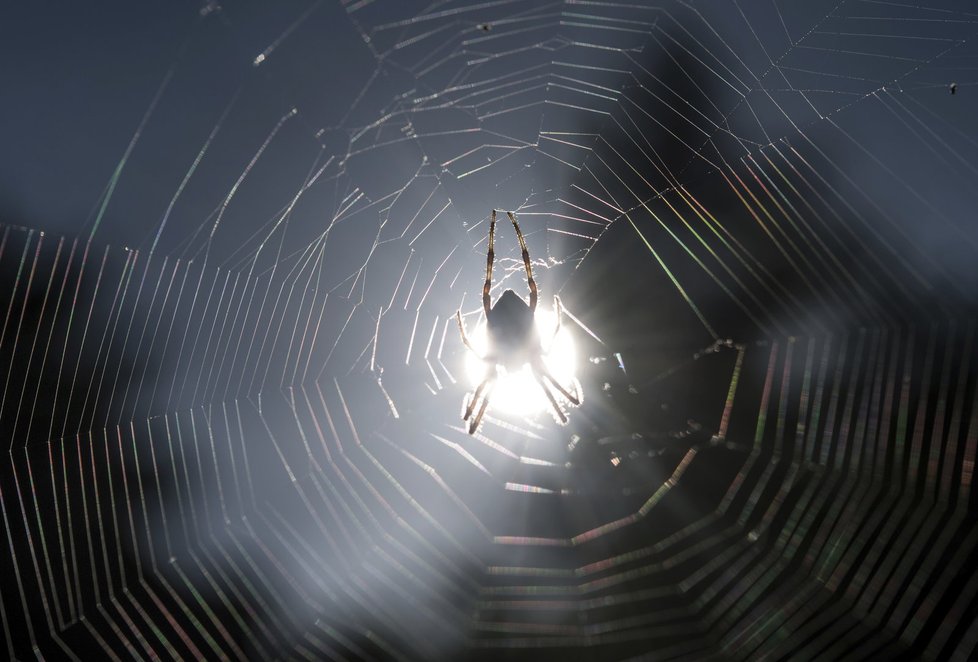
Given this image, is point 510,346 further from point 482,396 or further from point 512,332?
point 482,396

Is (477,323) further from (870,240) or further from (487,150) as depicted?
(870,240)

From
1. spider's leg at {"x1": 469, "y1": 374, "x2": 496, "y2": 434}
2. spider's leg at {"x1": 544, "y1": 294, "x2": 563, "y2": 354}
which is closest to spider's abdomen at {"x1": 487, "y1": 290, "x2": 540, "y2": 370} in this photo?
spider's leg at {"x1": 544, "y1": 294, "x2": 563, "y2": 354}

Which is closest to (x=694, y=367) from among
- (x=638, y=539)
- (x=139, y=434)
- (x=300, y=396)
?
(x=638, y=539)

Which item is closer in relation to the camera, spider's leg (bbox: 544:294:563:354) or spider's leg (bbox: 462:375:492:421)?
spider's leg (bbox: 544:294:563:354)

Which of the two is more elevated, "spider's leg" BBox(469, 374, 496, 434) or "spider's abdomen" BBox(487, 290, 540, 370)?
"spider's abdomen" BBox(487, 290, 540, 370)

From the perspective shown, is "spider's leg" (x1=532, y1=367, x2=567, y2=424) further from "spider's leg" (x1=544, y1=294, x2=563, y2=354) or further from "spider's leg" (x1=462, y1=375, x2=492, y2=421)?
"spider's leg" (x1=462, y1=375, x2=492, y2=421)

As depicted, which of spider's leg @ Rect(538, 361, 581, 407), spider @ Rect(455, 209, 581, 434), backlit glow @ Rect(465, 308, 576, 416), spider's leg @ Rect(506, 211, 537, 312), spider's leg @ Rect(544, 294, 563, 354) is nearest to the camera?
spider's leg @ Rect(506, 211, 537, 312)

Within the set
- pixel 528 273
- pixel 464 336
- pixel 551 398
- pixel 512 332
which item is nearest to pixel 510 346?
pixel 512 332
